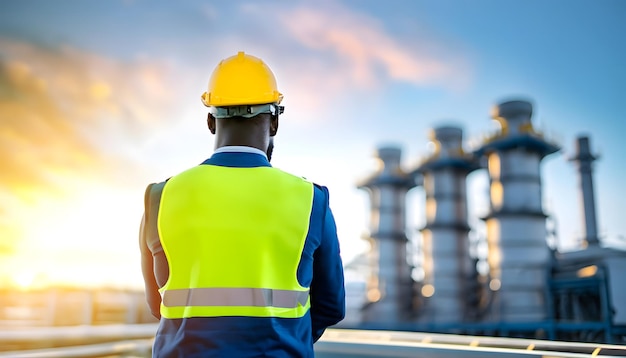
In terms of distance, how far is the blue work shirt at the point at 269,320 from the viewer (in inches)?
50.7

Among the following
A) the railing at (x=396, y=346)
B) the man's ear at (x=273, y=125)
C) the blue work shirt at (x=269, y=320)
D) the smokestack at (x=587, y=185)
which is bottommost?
the railing at (x=396, y=346)

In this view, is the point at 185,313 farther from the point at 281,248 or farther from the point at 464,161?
the point at 464,161

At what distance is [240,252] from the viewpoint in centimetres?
132

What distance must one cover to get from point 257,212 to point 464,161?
127ft

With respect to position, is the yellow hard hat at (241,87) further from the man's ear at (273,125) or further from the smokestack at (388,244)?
the smokestack at (388,244)

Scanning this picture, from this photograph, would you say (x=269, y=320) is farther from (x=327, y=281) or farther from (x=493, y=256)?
(x=493, y=256)

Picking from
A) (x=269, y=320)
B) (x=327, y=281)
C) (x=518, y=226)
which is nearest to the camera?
(x=269, y=320)

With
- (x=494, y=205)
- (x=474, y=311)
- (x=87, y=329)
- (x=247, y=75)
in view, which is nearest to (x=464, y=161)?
(x=494, y=205)

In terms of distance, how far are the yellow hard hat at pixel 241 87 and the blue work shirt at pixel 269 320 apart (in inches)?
5.6

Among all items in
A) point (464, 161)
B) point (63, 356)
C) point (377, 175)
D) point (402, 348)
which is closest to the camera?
point (402, 348)

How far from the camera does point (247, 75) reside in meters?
1.55

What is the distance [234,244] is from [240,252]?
0.02 metres

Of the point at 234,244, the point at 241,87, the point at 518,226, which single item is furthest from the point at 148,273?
the point at 518,226

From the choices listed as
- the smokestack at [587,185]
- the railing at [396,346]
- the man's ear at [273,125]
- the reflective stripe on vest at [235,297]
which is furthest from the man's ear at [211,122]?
the smokestack at [587,185]
